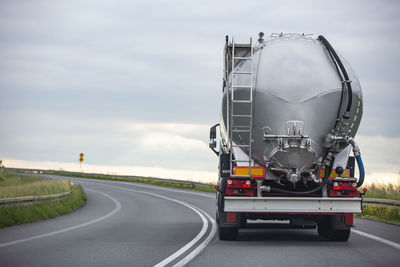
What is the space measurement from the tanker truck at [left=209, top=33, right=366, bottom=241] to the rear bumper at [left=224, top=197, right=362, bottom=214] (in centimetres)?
2

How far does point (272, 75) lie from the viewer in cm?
1323

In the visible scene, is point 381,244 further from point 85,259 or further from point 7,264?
point 7,264

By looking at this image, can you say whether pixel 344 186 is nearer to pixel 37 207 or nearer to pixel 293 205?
pixel 293 205

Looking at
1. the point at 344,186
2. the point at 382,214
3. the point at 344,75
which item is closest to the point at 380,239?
the point at 344,186

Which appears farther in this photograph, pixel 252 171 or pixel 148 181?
pixel 148 181

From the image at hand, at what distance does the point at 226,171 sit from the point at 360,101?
3316mm

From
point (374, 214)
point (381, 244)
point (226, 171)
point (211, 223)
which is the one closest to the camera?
point (381, 244)

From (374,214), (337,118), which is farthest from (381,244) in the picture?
(374,214)

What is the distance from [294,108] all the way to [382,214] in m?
9.10

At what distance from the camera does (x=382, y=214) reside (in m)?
20.5

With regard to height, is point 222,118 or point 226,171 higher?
point 222,118

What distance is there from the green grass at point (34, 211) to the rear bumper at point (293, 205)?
24.0 feet

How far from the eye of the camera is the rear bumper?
12.8 metres

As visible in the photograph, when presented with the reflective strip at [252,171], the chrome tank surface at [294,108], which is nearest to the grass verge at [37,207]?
the reflective strip at [252,171]
